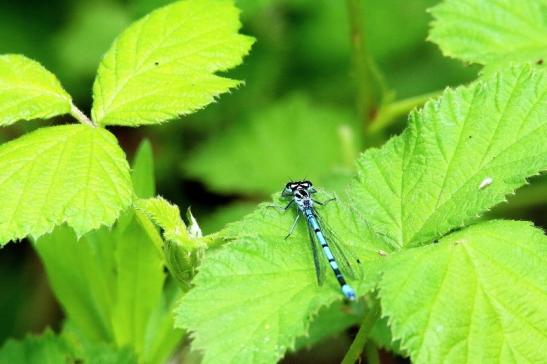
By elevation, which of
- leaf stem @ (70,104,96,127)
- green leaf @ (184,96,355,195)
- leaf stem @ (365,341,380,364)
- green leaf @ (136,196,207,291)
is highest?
green leaf @ (184,96,355,195)

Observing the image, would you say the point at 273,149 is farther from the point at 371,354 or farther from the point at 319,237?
the point at 319,237

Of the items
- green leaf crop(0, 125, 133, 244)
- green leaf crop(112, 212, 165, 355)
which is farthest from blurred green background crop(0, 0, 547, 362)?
green leaf crop(0, 125, 133, 244)

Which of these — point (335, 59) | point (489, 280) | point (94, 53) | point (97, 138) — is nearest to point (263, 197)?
point (335, 59)

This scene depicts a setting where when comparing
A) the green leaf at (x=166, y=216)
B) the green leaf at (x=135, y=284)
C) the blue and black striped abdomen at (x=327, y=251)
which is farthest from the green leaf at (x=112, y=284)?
the blue and black striped abdomen at (x=327, y=251)

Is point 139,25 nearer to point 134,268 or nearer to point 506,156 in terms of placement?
point 134,268

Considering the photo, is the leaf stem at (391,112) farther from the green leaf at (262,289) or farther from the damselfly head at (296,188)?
the green leaf at (262,289)

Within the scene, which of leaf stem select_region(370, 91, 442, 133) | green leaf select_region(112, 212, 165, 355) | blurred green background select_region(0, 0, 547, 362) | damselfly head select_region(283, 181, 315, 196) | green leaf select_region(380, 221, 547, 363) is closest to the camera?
green leaf select_region(380, 221, 547, 363)

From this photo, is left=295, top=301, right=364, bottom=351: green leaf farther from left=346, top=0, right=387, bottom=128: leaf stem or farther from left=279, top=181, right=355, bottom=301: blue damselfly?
left=346, top=0, right=387, bottom=128: leaf stem
